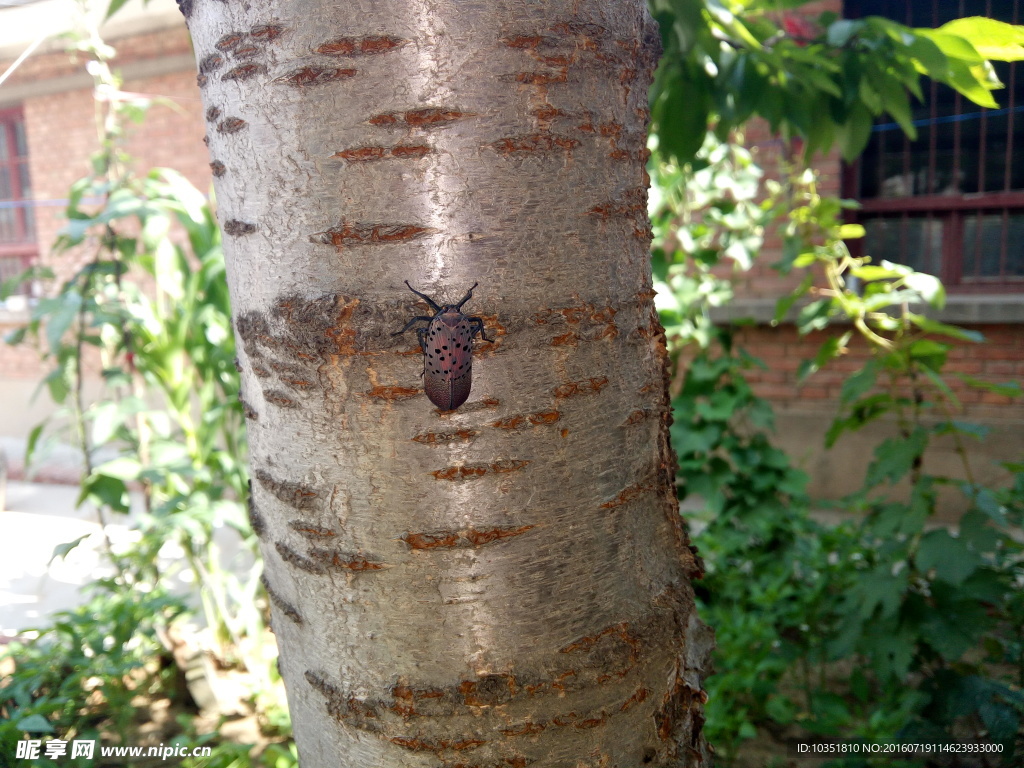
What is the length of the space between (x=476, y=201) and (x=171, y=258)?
2373 mm

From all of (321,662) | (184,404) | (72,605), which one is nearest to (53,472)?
(72,605)

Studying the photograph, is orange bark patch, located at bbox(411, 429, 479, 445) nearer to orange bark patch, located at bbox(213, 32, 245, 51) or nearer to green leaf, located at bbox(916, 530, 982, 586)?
orange bark patch, located at bbox(213, 32, 245, 51)

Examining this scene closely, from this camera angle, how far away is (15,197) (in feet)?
30.2

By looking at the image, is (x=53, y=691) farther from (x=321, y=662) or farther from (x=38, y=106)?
(x=38, y=106)

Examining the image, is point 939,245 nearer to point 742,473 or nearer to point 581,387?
point 742,473

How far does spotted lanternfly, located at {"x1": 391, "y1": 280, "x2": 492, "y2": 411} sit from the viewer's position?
635 millimetres

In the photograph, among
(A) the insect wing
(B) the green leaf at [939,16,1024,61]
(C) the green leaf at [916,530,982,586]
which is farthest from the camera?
(C) the green leaf at [916,530,982,586]

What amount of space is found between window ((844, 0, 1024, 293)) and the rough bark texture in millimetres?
4822

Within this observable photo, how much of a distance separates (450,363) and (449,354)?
0.12ft

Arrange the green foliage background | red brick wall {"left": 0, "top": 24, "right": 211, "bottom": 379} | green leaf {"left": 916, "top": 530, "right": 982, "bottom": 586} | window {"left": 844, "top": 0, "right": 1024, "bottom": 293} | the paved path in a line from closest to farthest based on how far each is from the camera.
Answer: the green foliage background, green leaf {"left": 916, "top": 530, "right": 982, "bottom": 586}, the paved path, window {"left": 844, "top": 0, "right": 1024, "bottom": 293}, red brick wall {"left": 0, "top": 24, "right": 211, "bottom": 379}

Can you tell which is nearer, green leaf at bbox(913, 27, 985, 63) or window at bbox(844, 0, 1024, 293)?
green leaf at bbox(913, 27, 985, 63)

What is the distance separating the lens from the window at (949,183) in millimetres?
4719

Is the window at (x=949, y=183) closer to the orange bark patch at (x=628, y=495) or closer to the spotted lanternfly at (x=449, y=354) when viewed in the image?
the orange bark patch at (x=628, y=495)

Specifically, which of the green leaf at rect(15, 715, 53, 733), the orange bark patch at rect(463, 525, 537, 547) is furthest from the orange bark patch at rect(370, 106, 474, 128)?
the green leaf at rect(15, 715, 53, 733)
